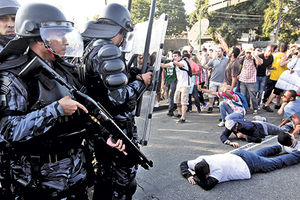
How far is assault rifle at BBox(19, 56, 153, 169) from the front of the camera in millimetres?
1220

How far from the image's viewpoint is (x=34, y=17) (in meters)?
1.38

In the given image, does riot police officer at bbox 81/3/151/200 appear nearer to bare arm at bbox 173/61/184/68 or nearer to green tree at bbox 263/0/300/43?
bare arm at bbox 173/61/184/68

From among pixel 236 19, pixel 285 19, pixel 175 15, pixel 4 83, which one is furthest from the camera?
pixel 175 15

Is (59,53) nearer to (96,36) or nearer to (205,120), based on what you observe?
(96,36)

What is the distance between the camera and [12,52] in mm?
1342

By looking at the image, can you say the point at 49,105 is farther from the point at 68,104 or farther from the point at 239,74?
the point at 239,74

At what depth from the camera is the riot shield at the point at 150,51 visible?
2184 millimetres

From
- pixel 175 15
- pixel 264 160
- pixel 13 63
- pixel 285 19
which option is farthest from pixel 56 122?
pixel 175 15

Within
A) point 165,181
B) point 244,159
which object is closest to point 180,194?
point 165,181

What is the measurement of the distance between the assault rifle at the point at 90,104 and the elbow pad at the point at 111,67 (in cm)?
20

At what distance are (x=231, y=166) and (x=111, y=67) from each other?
202 centimetres

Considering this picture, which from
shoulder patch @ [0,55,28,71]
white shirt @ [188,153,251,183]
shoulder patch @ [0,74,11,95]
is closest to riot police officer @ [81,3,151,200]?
shoulder patch @ [0,55,28,71]

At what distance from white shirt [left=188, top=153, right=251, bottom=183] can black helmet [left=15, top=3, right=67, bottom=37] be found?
2239 mm

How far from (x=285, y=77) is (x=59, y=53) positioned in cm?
594
